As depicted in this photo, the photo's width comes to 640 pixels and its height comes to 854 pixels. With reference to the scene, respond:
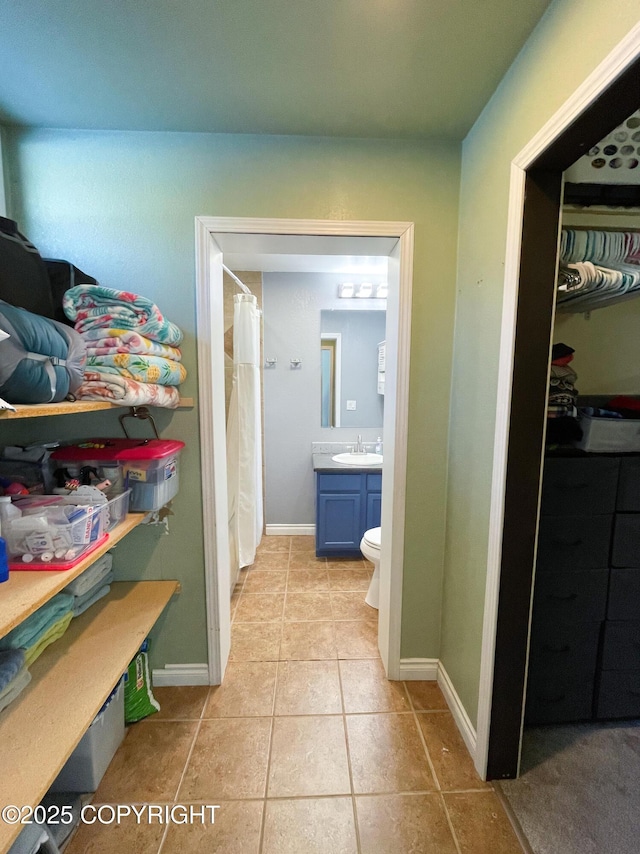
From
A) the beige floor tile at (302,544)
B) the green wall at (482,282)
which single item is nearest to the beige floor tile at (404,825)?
the green wall at (482,282)

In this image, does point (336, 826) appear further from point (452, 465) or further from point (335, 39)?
point (335, 39)

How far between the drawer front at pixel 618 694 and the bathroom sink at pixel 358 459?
1.69m

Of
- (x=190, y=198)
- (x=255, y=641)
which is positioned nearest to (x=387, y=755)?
(x=255, y=641)

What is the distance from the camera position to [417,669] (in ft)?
5.54

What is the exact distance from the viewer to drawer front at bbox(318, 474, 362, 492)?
2.72 metres

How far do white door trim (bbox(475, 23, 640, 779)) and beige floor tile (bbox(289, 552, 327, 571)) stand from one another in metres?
1.59

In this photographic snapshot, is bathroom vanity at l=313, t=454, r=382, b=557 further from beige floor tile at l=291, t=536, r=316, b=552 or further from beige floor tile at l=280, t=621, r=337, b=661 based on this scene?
beige floor tile at l=280, t=621, r=337, b=661

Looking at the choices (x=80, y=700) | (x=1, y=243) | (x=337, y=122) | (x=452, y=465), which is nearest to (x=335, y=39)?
(x=337, y=122)

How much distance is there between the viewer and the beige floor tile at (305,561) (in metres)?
2.73

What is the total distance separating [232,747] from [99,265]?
1987 mm

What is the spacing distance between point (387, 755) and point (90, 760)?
1.05 meters

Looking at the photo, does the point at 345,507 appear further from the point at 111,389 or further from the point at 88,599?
the point at 111,389

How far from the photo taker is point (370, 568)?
2.73 metres

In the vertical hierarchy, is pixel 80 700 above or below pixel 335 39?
below
